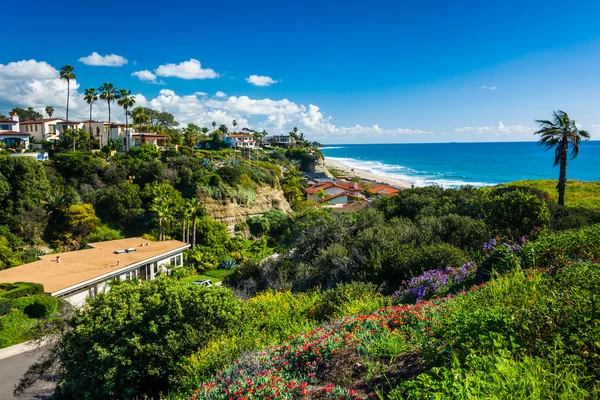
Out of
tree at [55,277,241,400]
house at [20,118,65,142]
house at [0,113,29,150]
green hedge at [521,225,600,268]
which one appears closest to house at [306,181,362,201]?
house at [0,113,29,150]

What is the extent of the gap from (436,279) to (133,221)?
38.8m

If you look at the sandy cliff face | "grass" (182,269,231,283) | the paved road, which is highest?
the sandy cliff face

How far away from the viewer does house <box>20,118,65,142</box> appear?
6550cm

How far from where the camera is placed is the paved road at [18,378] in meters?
13.1

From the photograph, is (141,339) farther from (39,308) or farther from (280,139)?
(280,139)

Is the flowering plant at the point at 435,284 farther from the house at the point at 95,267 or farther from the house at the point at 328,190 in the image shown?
the house at the point at 328,190

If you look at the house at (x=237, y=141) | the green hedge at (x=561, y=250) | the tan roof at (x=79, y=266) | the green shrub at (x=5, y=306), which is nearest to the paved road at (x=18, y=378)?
the green shrub at (x=5, y=306)

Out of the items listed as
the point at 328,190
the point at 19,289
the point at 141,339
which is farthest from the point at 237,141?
the point at 141,339

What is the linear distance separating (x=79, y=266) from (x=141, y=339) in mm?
18870

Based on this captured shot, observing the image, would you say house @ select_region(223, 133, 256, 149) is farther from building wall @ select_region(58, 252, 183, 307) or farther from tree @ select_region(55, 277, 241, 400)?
tree @ select_region(55, 277, 241, 400)

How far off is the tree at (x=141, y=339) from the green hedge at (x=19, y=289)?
41.6ft

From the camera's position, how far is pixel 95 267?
25.2 metres

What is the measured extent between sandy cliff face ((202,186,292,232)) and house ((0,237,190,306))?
13.5 metres

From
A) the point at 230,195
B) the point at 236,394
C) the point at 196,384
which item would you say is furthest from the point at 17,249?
the point at 236,394
